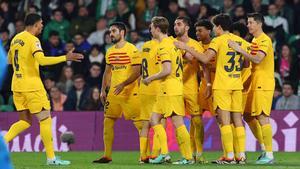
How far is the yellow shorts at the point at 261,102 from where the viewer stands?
43.3 feet

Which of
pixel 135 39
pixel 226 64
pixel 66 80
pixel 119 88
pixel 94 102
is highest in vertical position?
pixel 135 39

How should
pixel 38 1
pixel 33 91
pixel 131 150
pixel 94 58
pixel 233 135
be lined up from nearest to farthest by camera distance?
pixel 33 91
pixel 233 135
pixel 131 150
pixel 94 58
pixel 38 1

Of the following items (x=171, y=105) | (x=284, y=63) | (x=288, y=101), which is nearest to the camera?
(x=171, y=105)

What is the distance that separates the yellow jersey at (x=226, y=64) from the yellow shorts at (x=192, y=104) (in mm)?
622

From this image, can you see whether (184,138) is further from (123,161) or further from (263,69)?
(123,161)

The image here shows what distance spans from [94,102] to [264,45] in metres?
7.22

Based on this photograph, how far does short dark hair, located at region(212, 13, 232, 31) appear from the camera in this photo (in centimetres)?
1279

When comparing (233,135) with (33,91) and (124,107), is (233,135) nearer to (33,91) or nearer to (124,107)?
(124,107)

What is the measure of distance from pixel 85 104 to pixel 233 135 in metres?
6.99

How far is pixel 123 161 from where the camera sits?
14406mm

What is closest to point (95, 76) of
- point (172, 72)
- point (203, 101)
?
point (203, 101)

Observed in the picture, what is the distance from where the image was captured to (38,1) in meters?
23.4

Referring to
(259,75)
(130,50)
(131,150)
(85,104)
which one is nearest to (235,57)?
(259,75)

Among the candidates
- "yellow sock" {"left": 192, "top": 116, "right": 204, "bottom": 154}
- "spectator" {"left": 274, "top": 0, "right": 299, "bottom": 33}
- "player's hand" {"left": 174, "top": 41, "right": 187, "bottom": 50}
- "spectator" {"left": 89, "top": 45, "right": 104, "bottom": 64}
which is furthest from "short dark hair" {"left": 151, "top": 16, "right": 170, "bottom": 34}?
"spectator" {"left": 274, "top": 0, "right": 299, "bottom": 33}
